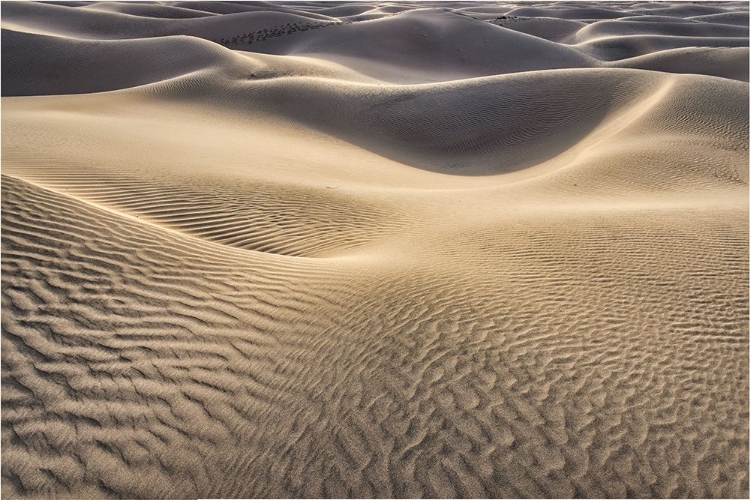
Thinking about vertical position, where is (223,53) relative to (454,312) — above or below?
above

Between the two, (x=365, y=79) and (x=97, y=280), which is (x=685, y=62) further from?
(x=97, y=280)

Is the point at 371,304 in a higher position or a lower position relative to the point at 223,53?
lower

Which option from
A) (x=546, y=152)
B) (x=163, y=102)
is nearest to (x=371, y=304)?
(x=546, y=152)

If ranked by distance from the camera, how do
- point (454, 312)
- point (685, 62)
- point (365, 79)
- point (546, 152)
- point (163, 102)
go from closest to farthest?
point (454, 312)
point (546, 152)
point (163, 102)
point (365, 79)
point (685, 62)

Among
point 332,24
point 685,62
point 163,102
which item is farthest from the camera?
point 332,24

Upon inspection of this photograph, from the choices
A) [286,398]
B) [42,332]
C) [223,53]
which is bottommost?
[286,398]

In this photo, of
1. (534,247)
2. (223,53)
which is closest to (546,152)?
(534,247)

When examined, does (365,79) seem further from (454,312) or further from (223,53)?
(454,312)

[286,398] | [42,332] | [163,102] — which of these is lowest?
[286,398]

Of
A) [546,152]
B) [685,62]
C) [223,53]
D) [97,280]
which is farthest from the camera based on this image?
[685,62]

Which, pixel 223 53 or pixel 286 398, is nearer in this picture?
pixel 286 398
